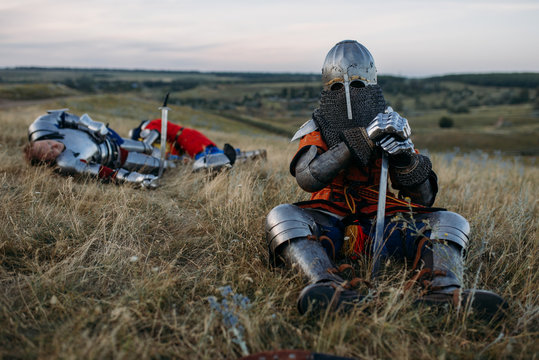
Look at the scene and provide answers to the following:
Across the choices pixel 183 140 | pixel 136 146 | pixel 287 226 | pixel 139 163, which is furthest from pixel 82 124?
pixel 287 226

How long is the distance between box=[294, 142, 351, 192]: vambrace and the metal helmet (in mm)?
572

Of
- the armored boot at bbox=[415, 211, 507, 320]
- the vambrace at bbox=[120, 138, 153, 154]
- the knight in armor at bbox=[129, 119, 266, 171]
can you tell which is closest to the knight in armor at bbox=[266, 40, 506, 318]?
the armored boot at bbox=[415, 211, 507, 320]

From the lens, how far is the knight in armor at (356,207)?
9.14ft

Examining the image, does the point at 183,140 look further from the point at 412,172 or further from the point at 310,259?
the point at 310,259

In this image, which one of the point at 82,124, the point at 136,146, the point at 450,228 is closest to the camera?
the point at 450,228

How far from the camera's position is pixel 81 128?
6230 mm

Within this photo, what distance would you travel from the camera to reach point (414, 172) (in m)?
3.45

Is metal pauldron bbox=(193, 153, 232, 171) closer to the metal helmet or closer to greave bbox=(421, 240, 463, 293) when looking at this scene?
the metal helmet

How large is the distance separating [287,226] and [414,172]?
118 centimetres

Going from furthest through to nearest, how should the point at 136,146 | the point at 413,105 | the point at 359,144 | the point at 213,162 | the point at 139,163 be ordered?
the point at 413,105 < the point at 136,146 < the point at 139,163 < the point at 213,162 < the point at 359,144

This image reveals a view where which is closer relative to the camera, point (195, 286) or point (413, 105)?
point (195, 286)

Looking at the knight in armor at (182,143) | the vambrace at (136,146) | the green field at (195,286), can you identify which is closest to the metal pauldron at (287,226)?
the green field at (195,286)

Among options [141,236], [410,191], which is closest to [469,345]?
[410,191]

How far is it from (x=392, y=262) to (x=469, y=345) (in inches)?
43.8
